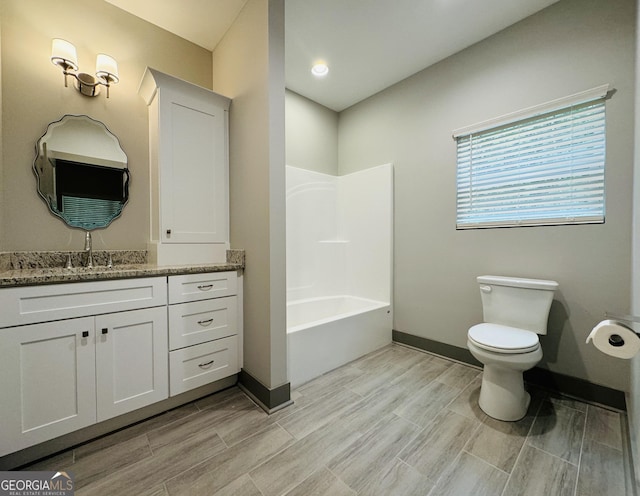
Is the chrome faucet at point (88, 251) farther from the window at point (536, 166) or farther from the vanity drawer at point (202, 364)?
the window at point (536, 166)

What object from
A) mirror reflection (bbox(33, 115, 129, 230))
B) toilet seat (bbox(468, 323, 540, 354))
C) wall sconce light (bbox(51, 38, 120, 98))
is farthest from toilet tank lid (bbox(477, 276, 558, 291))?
wall sconce light (bbox(51, 38, 120, 98))

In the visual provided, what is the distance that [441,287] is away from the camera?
8.13 feet

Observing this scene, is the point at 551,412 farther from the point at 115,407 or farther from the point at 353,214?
the point at 115,407

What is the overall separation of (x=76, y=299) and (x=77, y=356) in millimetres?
289

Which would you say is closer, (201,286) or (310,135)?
(201,286)

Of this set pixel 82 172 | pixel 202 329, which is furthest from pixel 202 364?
pixel 82 172

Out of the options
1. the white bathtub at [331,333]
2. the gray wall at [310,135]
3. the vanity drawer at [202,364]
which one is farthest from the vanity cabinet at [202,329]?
the gray wall at [310,135]

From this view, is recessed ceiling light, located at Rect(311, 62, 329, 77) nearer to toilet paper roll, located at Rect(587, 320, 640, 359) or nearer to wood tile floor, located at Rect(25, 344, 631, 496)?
toilet paper roll, located at Rect(587, 320, 640, 359)

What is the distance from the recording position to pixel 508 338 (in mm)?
1665

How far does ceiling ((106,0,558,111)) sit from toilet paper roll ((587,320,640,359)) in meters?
2.19

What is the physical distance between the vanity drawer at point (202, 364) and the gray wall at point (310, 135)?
194 cm

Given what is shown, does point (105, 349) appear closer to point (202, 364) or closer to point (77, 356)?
point (77, 356)

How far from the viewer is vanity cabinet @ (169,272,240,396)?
5.58 ft

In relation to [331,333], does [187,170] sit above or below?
above
